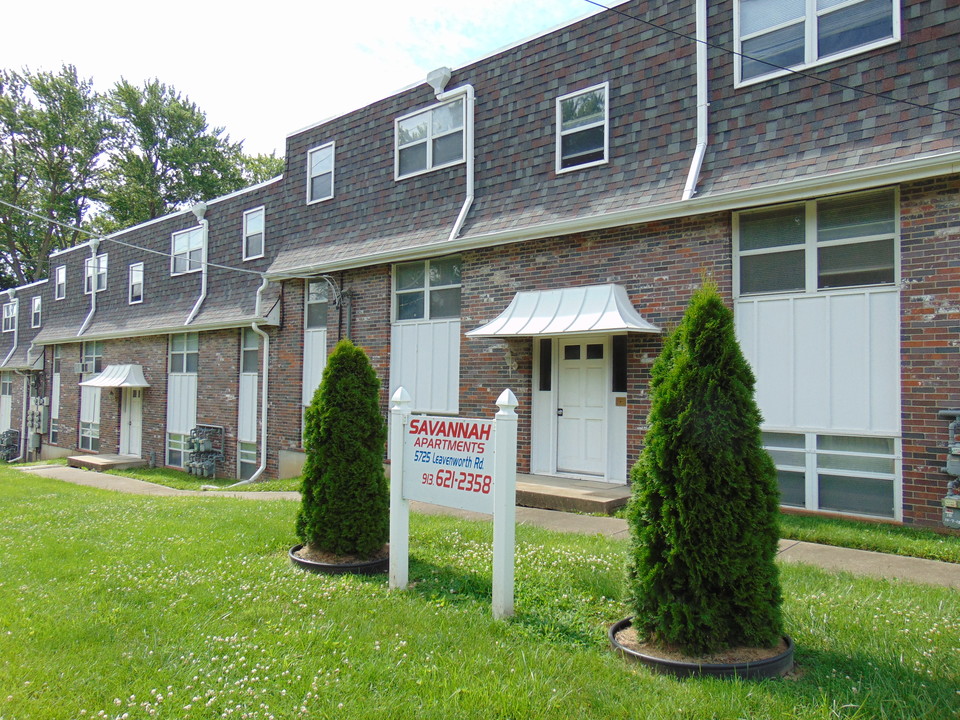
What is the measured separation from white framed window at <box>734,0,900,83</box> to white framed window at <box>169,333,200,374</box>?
14525 mm

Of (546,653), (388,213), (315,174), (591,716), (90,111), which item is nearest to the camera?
(591,716)

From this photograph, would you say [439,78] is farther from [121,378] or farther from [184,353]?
[121,378]

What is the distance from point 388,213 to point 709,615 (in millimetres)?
10576

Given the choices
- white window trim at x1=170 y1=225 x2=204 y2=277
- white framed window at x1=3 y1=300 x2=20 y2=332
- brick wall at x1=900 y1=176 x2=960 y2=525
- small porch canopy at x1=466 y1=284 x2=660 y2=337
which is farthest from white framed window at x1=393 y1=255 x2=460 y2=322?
white framed window at x1=3 y1=300 x2=20 y2=332

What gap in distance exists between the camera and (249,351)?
16391 millimetres

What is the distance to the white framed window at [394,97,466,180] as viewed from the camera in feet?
39.6

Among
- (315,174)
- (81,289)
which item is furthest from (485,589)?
(81,289)

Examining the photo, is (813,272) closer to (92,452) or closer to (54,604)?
(54,604)

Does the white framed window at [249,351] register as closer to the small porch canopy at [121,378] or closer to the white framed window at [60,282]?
the small porch canopy at [121,378]

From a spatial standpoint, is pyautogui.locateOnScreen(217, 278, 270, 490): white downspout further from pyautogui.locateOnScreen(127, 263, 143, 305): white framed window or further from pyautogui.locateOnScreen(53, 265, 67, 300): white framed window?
pyautogui.locateOnScreen(53, 265, 67, 300): white framed window

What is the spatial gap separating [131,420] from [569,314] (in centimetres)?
1622

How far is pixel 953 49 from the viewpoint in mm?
7125

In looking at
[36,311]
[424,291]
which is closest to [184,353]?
[424,291]

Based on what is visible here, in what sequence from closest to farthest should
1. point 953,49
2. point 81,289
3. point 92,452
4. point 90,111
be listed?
point 953,49 → point 92,452 → point 81,289 → point 90,111
